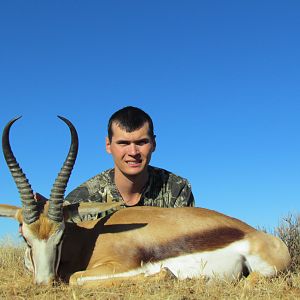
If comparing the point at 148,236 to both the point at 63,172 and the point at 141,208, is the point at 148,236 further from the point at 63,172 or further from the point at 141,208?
the point at 63,172

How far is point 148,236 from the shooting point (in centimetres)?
518

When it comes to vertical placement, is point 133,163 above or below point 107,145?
below

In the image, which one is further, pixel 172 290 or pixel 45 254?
pixel 45 254

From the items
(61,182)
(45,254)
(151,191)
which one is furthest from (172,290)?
(151,191)

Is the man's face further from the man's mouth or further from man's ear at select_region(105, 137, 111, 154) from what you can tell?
man's ear at select_region(105, 137, 111, 154)

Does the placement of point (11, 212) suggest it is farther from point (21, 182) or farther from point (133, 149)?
point (133, 149)

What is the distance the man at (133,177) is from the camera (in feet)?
21.9

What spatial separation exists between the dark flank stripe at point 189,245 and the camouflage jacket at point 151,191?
6.88ft

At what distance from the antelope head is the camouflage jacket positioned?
2.11m

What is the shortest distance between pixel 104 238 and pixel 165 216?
71 centimetres

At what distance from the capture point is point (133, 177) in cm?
691

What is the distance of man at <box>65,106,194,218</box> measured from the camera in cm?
669

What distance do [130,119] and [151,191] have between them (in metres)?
1.21

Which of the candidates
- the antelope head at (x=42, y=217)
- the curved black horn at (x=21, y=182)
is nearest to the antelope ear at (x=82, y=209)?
the antelope head at (x=42, y=217)
